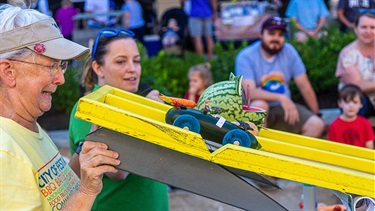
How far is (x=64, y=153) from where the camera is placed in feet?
19.3

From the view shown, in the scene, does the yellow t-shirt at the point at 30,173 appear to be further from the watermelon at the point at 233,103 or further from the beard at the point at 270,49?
the beard at the point at 270,49

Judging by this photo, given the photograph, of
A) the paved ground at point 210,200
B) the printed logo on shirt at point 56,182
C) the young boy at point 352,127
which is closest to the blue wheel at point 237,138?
the printed logo on shirt at point 56,182

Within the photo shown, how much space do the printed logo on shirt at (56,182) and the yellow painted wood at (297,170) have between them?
56 centimetres

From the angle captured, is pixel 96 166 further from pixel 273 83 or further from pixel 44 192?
pixel 273 83

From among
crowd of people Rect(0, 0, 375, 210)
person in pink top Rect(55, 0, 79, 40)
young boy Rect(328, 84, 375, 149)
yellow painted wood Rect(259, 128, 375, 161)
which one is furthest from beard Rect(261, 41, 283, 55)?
person in pink top Rect(55, 0, 79, 40)

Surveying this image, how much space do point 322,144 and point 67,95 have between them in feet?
15.1

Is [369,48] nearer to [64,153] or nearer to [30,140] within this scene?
[64,153]

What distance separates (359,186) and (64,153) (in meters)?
4.09

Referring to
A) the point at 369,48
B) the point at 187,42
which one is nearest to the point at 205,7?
the point at 187,42

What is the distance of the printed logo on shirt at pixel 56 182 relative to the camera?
223cm

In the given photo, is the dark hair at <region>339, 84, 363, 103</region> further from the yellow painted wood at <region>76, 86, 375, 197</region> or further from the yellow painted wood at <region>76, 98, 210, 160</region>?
the yellow painted wood at <region>76, 98, 210, 160</region>

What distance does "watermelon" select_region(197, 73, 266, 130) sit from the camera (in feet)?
8.57

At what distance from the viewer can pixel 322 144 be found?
2.74 m

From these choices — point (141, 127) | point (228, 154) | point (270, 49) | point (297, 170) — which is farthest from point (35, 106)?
point (270, 49)
